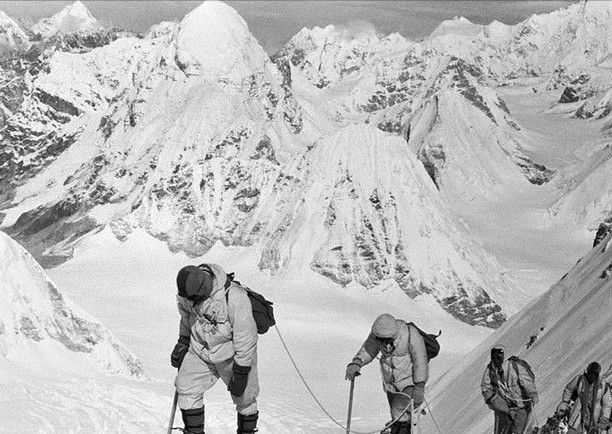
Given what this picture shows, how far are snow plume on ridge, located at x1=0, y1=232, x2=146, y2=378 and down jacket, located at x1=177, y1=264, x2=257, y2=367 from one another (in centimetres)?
1665

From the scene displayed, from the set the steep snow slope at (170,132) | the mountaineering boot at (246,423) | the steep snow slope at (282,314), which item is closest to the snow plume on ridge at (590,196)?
the steep snow slope at (170,132)

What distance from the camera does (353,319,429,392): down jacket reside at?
11.6 meters

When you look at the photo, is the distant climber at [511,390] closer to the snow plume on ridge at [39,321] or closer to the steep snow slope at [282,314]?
the snow plume on ridge at [39,321]

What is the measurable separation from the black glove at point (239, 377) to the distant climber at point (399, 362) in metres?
1.82

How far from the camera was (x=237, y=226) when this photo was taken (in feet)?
366

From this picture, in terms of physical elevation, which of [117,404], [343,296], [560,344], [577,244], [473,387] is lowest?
[577,244]

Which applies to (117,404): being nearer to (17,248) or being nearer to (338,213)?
(17,248)

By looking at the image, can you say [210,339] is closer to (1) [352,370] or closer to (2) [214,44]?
(1) [352,370]

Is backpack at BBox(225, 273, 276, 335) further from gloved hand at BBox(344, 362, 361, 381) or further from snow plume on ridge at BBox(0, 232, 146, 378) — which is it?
snow plume on ridge at BBox(0, 232, 146, 378)

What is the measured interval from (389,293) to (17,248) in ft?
236

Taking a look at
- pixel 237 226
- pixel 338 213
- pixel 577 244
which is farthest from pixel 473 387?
pixel 577 244

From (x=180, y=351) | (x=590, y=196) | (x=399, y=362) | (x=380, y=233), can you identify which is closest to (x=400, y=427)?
(x=399, y=362)

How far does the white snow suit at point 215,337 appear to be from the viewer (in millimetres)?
10055

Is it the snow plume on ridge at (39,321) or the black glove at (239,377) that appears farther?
the snow plume on ridge at (39,321)
